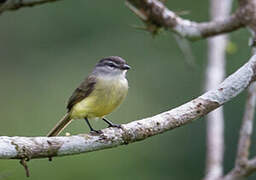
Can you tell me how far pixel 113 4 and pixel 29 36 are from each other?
1.91 meters

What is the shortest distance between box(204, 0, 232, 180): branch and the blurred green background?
8.04 ft

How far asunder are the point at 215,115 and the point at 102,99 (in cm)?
164

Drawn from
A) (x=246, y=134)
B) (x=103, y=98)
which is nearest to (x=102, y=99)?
(x=103, y=98)

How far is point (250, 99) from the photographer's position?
5688mm

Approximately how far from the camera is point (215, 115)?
6.53 m

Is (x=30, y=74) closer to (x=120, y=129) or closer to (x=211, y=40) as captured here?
(x=211, y=40)

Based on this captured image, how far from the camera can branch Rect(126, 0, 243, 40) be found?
599cm

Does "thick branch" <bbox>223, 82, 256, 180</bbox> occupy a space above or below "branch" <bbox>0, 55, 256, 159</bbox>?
below

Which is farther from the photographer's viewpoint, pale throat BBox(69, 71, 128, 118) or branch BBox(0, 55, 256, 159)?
pale throat BBox(69, 71, 128, 118)

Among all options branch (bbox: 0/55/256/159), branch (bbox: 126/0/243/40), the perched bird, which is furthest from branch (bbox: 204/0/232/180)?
branch (bbox: 0/55/256/159)

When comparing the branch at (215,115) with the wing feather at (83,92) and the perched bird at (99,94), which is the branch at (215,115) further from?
the wing feather at (83,92)

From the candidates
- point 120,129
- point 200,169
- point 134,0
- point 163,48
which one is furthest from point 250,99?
point 163,48

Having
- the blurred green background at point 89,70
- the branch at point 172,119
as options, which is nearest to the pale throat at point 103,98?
the branch at point 172,119

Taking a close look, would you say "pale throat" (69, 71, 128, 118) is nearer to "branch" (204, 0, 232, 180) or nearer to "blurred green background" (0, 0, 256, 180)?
"branch" (204, 0, 232, 180)
